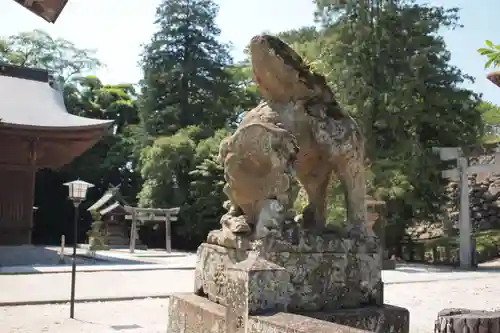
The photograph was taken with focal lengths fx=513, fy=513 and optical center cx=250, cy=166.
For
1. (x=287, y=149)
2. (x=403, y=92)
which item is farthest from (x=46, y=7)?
(x=403, y=92)

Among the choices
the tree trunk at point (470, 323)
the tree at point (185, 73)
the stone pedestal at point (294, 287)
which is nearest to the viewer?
the tree trunk at point (470, 323)

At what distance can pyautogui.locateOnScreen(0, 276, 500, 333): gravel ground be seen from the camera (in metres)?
6.49

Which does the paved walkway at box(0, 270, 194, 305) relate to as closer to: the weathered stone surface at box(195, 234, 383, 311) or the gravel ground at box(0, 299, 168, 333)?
the gravel ground at box(0, 299, 168, 333)

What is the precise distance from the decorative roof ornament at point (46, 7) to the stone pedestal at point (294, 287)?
2003mm

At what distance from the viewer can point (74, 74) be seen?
3638cm

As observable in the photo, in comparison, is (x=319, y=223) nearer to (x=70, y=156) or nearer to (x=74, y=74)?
(x=70, y=156)

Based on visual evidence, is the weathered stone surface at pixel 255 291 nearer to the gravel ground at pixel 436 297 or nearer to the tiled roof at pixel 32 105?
the gravel ground at pixel 436 297

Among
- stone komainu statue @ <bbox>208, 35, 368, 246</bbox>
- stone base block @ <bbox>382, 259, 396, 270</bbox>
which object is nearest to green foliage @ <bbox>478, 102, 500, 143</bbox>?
stone base block @ <bbox>382, 259, 396, 270</bbox>

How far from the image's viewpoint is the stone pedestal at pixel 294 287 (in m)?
2.96

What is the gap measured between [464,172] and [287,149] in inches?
585

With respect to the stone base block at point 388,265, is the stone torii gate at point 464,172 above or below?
above

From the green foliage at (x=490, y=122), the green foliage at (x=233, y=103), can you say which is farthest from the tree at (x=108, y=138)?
the green foliage at (x=490, y=122)

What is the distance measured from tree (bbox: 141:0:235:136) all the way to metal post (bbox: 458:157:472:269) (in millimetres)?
15266

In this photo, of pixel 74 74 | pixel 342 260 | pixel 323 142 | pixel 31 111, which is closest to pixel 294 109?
pixel 323 142
